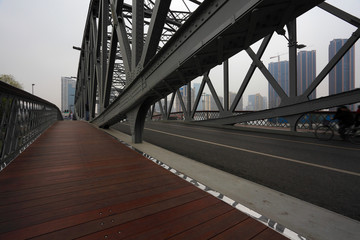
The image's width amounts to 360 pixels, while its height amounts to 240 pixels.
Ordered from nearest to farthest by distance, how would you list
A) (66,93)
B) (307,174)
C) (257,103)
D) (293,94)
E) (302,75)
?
1. (307,174)
2. (293,94)
3. (302,75)
4. (257,103)
5. (66,93)

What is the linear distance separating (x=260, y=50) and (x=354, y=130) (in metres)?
7.94

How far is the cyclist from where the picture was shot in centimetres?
743

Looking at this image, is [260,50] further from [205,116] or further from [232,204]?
[232,204]

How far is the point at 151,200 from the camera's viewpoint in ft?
6.38

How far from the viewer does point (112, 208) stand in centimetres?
177

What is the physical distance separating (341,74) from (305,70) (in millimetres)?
2081

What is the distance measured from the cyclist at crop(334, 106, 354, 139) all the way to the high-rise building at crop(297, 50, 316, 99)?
3.06 meters

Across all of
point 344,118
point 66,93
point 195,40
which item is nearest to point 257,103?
point 344,118

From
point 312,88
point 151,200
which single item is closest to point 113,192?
point 151,200

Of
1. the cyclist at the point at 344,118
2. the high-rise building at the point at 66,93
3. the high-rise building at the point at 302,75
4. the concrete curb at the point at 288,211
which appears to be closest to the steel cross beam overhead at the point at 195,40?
the concrete curb at the point at 288,211

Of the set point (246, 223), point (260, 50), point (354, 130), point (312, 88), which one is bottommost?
point (246, 223)

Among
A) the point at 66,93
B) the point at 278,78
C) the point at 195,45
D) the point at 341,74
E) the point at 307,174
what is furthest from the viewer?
the point at 66,93

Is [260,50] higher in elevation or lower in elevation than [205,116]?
higher

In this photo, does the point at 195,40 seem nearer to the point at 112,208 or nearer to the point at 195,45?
the point at 195,45
